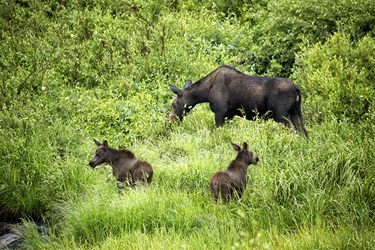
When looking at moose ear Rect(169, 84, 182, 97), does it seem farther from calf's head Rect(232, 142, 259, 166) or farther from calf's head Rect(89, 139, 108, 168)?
calf's head Rect(232, 142, 259, 166)

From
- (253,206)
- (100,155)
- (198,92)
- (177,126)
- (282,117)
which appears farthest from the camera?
(198,92)

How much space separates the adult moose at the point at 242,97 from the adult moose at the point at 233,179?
2.36 meters

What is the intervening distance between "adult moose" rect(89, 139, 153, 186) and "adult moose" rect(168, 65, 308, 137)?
9.64ft

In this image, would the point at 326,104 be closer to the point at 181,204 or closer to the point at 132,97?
the point at 132,97

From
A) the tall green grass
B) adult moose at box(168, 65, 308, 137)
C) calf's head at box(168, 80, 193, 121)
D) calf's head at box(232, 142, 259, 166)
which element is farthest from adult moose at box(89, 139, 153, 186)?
calf's head at box(168, 80, 193, 121)

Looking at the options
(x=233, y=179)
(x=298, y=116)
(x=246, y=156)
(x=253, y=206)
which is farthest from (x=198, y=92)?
(x=253, y=206)

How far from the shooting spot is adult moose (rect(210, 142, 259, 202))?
9008mm

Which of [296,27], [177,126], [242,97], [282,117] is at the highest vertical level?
[296,27]

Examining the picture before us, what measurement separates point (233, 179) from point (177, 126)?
13.5ft

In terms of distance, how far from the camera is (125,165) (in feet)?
33.1

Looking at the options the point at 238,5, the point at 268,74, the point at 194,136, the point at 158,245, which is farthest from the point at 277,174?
the point at 238,5

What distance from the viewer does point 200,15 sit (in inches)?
754

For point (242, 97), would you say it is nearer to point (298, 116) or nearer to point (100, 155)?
point (298, 116)

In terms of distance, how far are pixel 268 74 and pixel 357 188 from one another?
8.62 meters
